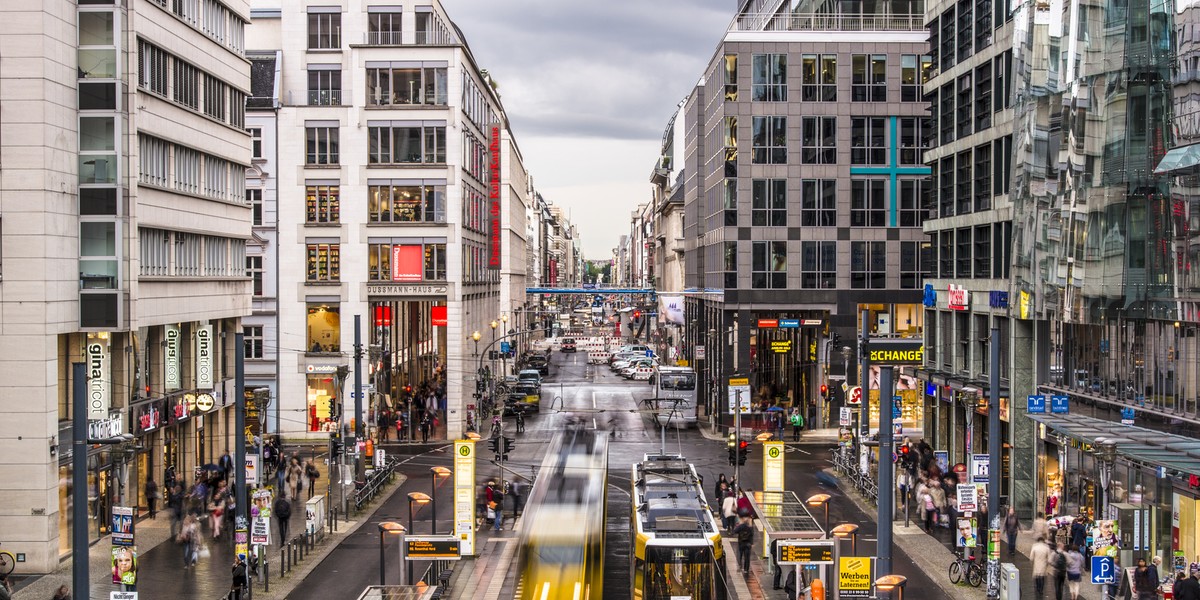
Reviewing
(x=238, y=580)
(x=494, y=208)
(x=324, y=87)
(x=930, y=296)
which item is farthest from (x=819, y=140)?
(x=238, y=580)

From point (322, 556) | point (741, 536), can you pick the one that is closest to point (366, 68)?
point (322, 556)

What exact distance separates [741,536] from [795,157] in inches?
1580

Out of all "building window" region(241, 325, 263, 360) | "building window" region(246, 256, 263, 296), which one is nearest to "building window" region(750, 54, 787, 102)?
"building window" region(246, 256, 263, 296)

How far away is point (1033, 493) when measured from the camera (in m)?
42.1

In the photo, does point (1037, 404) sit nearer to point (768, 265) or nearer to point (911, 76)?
point (768, 265)

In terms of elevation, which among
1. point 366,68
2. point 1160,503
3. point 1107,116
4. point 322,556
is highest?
point 366,68

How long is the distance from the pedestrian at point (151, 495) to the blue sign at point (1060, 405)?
3159cm

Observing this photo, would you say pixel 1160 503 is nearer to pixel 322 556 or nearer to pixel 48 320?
pixel 322 556

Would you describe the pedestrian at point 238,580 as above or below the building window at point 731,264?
below

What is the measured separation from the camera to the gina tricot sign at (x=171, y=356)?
148 feet

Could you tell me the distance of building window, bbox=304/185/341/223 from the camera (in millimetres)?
67688

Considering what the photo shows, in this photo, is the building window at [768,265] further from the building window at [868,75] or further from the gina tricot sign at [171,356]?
the gina tricot sign at [171,356]

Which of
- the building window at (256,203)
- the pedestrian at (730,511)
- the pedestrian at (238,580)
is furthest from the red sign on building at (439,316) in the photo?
the pedestrian at (238,580)

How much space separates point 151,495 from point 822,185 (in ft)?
141
